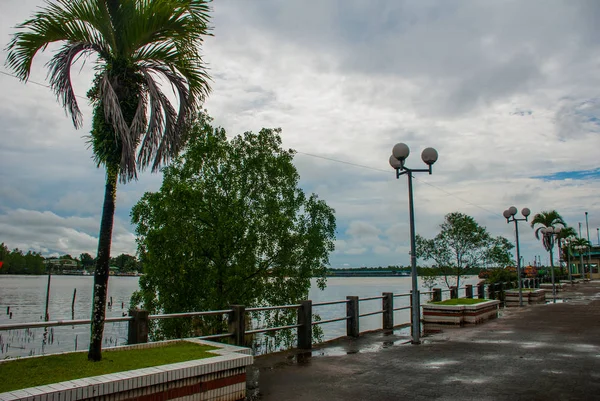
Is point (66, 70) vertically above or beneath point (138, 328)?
above

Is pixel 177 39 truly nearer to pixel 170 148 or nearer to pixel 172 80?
pixel 172 80

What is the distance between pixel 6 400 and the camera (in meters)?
3.66

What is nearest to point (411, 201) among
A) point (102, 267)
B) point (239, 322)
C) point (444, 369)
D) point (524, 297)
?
point (444, 369)

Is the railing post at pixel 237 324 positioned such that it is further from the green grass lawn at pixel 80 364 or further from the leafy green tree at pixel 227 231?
the leafy green tree at pixel 227 231

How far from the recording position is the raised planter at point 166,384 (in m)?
3.99

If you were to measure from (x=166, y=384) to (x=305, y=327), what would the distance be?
16.7ft

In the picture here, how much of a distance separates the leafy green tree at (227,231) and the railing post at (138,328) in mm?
9117

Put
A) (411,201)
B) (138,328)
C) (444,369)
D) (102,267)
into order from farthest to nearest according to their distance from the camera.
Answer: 1. (411,201)
2. (444,369)
3. (138,328)
4. (102,267)

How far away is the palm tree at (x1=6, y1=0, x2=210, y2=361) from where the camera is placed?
556 centimetres

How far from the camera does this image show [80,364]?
5.04 m

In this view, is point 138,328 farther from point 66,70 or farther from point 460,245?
point 460,245

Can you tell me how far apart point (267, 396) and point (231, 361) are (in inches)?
33.9

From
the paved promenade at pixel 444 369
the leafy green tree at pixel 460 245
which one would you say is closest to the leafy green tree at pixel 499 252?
the leafy green tree at pixel 460 245

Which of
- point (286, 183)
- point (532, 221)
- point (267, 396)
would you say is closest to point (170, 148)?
point (267, 396)
